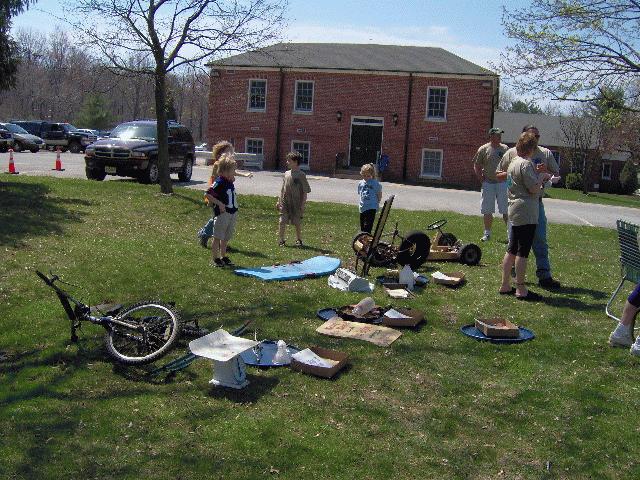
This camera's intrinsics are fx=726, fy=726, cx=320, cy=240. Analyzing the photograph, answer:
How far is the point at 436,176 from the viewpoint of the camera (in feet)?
123

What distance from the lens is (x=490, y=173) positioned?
39.8 ft

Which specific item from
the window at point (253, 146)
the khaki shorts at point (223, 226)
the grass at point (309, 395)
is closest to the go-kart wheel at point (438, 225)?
the grass at point (309, 395)

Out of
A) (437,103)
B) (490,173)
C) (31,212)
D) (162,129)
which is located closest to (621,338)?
(490,173)

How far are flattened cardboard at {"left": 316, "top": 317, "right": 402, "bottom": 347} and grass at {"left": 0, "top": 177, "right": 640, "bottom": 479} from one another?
0.33ft

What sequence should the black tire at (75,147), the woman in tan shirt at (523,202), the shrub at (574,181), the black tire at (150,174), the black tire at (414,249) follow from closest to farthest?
the woman in tan shirt at (523,202)
the black tire at (414,249)
the black tire at (150,174)
the black tire at (75,147)
the shrub at (574,181)

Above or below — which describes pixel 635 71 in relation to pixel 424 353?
above

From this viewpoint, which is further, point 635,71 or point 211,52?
point 211,52

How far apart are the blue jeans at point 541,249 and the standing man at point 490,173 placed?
9.52 feet

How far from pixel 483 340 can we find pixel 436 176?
31289mm

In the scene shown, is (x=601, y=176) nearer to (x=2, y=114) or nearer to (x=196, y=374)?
(x=196, y=374)

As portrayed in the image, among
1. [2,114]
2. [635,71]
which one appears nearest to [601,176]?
[635,71]

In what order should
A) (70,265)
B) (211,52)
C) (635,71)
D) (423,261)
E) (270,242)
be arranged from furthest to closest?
(211,52) → (635,71) → (270,242) → (423,261) → (70,265)

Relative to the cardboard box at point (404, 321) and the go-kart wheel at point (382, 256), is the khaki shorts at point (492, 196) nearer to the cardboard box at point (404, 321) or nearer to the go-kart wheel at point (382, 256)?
the go-kart wheel at point (382, 256)

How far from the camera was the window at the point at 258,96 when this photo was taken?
39156mm
